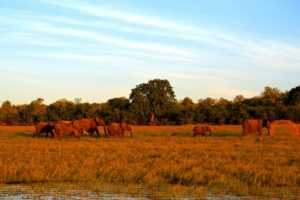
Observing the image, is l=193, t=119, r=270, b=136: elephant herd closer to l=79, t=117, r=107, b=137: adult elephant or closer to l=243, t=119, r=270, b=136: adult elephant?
l=243, t=119, r=270, b=136: adult elephant

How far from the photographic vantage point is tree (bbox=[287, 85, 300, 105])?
75.0 m

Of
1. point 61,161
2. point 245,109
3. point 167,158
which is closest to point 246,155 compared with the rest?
point 167,158

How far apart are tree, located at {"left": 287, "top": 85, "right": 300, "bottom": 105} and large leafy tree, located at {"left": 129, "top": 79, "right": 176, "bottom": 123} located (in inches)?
690

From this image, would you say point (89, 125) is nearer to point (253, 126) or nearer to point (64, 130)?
point (64, 130)

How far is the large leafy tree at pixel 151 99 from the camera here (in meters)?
74.5

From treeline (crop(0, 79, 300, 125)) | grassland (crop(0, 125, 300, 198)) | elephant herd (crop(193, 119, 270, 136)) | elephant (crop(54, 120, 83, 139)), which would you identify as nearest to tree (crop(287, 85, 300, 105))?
treeline (crop(0, 79, 300, 125))

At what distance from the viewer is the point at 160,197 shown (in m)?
10.2

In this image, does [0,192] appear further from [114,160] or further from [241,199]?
[114,160]

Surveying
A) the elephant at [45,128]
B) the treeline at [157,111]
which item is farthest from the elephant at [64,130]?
the treeline at [157,111]

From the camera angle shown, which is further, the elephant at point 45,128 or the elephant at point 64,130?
the elephant at point 45,128

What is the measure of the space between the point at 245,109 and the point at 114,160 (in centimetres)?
5154

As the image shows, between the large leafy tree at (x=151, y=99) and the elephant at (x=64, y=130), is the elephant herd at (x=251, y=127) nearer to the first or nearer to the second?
the elephant at (x=64, y=130)

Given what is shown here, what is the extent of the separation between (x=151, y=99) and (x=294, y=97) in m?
21.3

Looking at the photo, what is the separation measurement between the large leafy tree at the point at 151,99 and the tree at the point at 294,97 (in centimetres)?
1753
